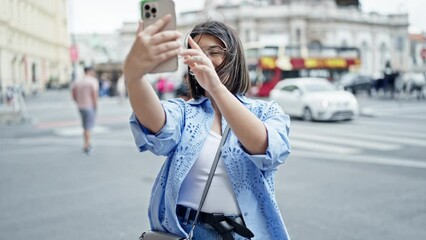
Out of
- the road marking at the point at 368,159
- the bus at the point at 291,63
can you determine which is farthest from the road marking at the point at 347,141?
the bus at the point at 291,63

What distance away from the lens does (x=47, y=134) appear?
13.9 meters

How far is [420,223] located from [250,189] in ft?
12.1

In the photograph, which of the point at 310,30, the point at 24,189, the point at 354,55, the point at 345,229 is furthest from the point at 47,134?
the point at 310,30

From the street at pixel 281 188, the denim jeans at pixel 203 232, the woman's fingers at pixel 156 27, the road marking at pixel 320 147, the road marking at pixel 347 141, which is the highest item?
the woman's fingers at pixel 156 27

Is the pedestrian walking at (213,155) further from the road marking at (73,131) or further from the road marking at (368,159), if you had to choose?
the road marking at (73,131)

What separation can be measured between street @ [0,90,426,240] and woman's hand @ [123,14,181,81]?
352cm

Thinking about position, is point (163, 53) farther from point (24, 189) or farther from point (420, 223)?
point (24, 189)

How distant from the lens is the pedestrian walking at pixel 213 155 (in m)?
1.74

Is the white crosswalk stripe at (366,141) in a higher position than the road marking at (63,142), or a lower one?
lower

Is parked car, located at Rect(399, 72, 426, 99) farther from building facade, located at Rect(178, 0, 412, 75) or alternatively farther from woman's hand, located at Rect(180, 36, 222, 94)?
woman's hand, located at Rect(180, 36, 222, 94)

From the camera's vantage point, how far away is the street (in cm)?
481

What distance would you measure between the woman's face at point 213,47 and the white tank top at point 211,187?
0.32 meters

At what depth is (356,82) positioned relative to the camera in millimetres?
36000

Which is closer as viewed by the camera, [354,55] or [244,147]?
[244,147]
